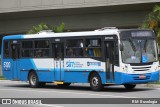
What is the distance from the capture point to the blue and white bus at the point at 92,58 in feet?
73.9

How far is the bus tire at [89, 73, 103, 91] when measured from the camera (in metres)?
23.2

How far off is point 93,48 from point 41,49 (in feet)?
12.8

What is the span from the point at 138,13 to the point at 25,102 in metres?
31.1

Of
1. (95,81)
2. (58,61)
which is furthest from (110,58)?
(58,61)

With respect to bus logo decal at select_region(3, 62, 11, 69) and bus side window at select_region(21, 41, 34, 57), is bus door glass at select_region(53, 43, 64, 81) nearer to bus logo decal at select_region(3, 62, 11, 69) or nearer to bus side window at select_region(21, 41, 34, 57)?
bus side window at select_region(21, 41, 34, 57)

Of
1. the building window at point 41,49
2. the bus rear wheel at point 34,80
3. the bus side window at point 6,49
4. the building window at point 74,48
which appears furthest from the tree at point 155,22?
the building window at point 74,48

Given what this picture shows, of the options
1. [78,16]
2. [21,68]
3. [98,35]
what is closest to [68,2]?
[78,16]

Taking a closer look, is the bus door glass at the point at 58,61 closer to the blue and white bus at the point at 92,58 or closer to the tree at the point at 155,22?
the blue and white bus at the point at 92,58

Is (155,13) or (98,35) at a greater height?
(155,13)

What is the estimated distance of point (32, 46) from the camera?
2727 cm

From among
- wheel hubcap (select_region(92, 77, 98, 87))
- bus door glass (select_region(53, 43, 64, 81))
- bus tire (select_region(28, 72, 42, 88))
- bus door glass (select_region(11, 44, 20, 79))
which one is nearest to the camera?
wheel hubcap (select_region(92, 77, 98, 87))

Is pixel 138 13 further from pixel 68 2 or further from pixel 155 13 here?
pixel 155 13

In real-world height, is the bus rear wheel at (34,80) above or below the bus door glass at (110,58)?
below

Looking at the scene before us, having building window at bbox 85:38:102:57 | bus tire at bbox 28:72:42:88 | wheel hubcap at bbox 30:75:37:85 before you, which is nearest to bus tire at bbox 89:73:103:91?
building window at bbox 85:38:102:57
